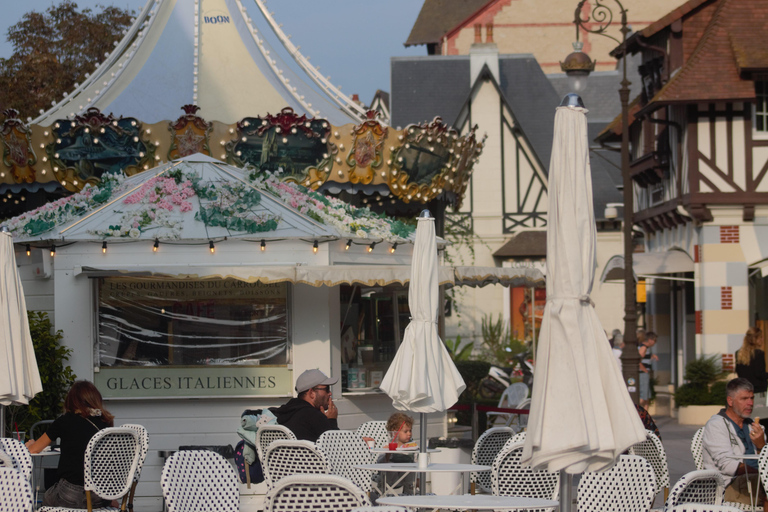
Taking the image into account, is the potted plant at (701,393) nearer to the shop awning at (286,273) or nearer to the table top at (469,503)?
the shop awning at (286,273)

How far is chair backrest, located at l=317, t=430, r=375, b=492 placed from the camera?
7949 mm

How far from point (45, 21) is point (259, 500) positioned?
725 inches

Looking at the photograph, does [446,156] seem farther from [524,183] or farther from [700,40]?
[524,183]

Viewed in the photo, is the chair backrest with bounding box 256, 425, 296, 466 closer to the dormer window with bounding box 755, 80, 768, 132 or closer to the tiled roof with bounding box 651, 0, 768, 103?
the tiled roof with bounding box 651, 0, 768, 103

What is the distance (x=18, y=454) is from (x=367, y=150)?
300 inches

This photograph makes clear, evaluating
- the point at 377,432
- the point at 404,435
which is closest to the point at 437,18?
the point at 377,432

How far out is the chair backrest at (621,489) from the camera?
246 inches

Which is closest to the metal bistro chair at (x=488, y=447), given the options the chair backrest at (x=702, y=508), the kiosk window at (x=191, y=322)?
the kiosk window at (x=191, y=322)

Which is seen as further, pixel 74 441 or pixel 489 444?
pixel 489 444

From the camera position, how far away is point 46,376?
1105cm

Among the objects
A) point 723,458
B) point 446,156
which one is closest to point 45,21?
point 446,156

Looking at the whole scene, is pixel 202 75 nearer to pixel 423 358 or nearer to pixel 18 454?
pixel 423 358

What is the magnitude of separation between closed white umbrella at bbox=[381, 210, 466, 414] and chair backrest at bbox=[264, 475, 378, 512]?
9.09 ft

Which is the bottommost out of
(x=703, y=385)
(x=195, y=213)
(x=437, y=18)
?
(x=703, y=385)
